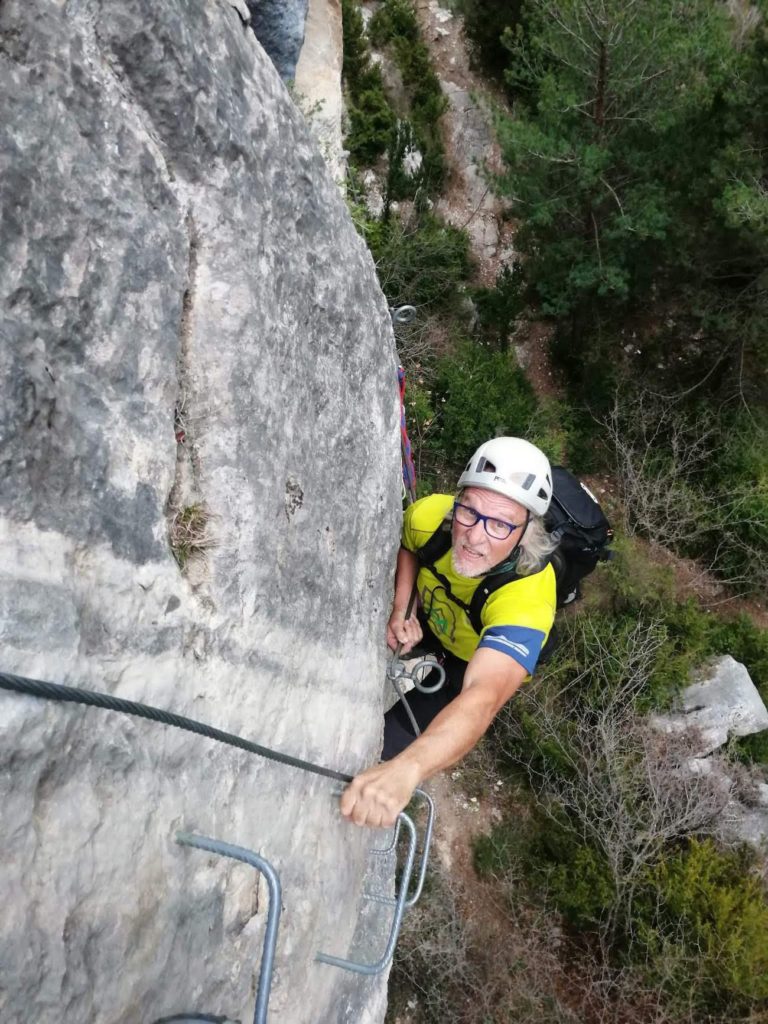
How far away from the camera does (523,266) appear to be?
36.4 feet

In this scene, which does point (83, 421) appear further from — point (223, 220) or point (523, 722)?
point (523, 722)

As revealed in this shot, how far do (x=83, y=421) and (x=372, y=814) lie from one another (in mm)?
1764

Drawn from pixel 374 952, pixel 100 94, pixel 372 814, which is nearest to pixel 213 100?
pixel 100 94

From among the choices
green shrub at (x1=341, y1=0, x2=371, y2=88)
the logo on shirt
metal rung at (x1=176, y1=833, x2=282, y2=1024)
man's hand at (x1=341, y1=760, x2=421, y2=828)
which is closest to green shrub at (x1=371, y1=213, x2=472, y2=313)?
green shrub at (x1=341, y1=0, x2=371, y2=88)

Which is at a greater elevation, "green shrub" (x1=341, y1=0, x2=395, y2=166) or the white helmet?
"green shrub" (x1=341, y1=0, x2=395, y2=166)

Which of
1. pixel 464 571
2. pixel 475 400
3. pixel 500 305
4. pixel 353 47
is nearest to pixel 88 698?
pixel 464 571

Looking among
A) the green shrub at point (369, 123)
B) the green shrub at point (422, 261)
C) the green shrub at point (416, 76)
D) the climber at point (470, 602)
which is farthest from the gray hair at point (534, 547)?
the green shrub at point (416, 76)

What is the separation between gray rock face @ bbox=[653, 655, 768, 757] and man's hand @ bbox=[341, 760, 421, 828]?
7.26 m

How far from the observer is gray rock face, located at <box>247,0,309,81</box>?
267 inches

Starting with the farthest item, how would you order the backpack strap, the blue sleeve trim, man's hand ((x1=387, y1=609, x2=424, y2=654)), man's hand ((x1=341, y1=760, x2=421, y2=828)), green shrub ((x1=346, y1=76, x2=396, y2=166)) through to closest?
1. green shrub ((x1=346, y1=76, x2=396, y2=166))
2. man's hand ((x1=387, y1=609, x2=424, y2=654))
3. the backpack strap
4. the blue sleeve trim
5. man's hand ((x1=341, y1=760, x2=421, y2=828))

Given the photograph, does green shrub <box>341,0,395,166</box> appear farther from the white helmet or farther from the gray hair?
the gray hair

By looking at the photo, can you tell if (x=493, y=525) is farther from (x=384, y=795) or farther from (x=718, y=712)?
(x=718, y=712)

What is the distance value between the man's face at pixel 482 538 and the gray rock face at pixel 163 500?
2.38 feet

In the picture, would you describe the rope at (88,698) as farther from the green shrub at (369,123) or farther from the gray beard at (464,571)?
the green shrub at (369,123)
